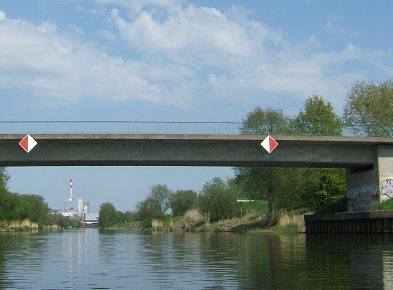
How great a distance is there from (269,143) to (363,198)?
9.45 metres

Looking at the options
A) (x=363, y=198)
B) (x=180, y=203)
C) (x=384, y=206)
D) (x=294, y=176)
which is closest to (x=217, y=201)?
(x=294, y=176)

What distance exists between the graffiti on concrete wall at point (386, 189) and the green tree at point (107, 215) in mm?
137765

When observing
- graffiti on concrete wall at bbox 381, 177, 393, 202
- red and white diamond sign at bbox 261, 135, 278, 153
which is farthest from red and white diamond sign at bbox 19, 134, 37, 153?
graffiti on concrete wall at bbox 381, 177, 393, 202

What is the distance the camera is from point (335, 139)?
3669 cm

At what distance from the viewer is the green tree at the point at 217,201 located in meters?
66.2

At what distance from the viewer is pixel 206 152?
3666 centimetres

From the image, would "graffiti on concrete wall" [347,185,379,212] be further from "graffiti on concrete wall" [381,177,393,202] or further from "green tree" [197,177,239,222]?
"green tree" [197,177,239,222]

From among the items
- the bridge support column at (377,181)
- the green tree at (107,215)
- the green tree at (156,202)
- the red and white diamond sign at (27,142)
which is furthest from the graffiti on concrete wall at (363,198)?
the green tree at (107,215)

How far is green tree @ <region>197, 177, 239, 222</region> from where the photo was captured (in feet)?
217

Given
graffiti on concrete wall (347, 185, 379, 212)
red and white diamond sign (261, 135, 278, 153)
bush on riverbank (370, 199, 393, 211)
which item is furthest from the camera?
graffiti on concrete wall (347, 185, 379, 212)

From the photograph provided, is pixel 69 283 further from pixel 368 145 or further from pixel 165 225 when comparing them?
pixel 165 225

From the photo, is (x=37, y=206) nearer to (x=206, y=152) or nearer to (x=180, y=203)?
(x=180, y=203)

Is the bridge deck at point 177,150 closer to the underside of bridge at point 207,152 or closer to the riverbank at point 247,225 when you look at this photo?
the underside of bridge at point 207,152

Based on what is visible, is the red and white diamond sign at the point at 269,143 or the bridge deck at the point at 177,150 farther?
the red and white diamond sign at the point at 269,143
